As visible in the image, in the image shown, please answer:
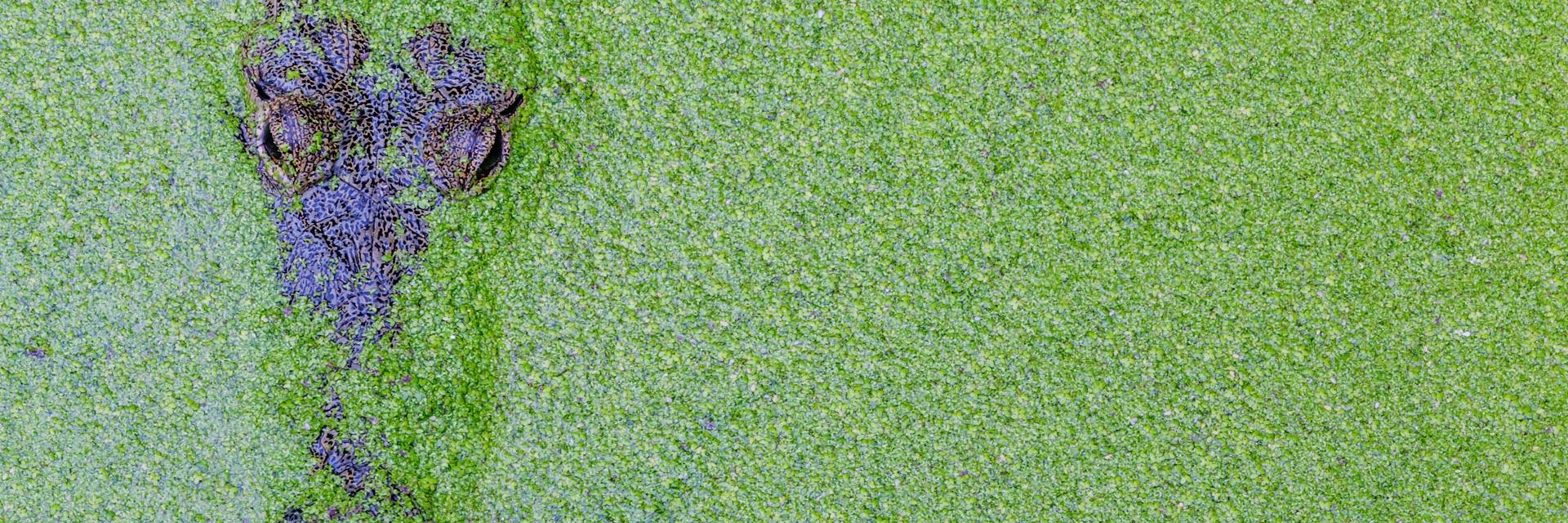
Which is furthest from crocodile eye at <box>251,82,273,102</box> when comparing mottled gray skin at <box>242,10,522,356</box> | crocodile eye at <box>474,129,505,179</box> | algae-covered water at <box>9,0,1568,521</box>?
crocodile eye at <box>474,129,505,179</box>

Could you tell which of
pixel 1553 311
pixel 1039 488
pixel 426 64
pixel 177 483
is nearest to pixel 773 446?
pixel 1039 488

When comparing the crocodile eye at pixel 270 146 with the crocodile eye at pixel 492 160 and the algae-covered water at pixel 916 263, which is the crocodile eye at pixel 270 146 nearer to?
the algae-covered water at pixel 916 263

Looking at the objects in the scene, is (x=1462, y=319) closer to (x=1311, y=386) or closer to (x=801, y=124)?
(x=1311, y=386)

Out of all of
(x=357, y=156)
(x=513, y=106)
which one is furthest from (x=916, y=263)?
(x=357, y=156)

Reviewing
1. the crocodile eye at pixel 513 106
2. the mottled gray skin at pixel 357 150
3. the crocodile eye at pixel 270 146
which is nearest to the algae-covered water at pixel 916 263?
the crocodile eye at pixel 513 106

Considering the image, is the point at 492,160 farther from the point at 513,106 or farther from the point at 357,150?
the point at 357,150

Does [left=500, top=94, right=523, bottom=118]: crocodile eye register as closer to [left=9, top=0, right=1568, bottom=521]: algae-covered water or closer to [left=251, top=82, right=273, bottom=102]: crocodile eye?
[left=9, top=0, right=1568, bottom=521]: algae-covered water
